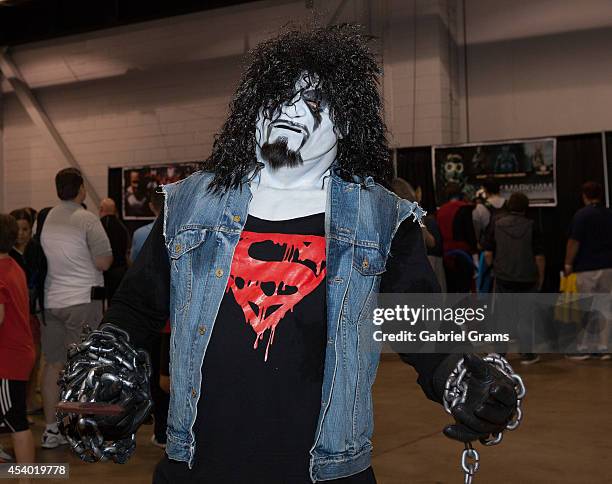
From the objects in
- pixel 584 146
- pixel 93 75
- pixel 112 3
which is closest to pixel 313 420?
pixel 584 146

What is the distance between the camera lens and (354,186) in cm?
156

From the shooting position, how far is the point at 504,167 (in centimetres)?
801

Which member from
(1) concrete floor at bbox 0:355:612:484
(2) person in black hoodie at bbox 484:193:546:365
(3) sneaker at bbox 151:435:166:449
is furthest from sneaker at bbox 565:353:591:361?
(3) sneaker at bbox 151:435:166:449

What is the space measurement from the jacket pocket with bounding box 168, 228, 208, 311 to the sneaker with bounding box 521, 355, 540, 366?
5690mm

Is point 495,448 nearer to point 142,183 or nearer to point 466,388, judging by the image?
point 466,388

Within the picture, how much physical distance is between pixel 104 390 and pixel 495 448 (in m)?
3.10

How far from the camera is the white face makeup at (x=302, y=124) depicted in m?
1.54

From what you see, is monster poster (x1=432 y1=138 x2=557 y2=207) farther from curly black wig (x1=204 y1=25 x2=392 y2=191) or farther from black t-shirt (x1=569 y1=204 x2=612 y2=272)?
curly black wig (x1=204 y1=25 x2=392 y2=191)

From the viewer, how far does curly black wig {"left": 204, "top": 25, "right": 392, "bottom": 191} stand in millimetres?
1583

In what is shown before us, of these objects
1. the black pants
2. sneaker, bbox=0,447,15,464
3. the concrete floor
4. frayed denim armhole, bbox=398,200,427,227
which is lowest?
the concrete floor

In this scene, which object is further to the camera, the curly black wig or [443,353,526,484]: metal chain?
the curly black wig

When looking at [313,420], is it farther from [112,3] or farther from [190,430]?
[112,3]

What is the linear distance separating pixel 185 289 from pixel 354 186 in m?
0.37

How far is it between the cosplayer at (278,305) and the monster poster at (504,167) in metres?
6.49
